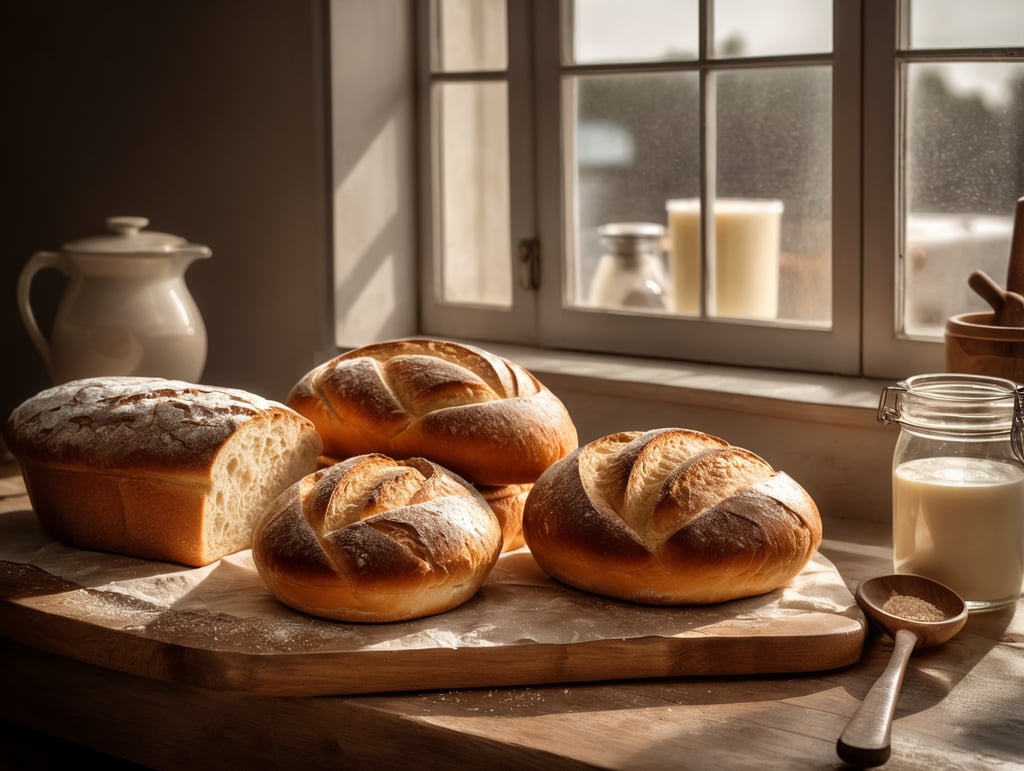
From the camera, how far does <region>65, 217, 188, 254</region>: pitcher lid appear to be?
1856mm

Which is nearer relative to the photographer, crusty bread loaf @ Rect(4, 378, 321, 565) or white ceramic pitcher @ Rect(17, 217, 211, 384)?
crusty bread loaf @ Rect(4, 378, 321, 565)

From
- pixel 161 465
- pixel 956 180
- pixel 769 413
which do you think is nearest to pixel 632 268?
pixel 769 413

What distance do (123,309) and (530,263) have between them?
2.33 ft

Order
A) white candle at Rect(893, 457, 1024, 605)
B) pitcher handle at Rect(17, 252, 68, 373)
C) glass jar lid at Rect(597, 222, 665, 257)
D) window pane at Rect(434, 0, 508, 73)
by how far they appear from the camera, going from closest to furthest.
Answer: white candle at Rect(893, 457, 1024, 605) → pitcher handle at Rect(17, 252, 68, 373) → glass jar lid at Rect(597, 222, 665, 257) → window pane at Rect(434, 0, 508, 73)

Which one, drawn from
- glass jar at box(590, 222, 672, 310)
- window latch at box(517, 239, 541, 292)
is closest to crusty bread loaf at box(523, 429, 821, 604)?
glass jar at box(590, 222, 672, 310)

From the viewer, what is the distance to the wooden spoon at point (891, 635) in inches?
37.1

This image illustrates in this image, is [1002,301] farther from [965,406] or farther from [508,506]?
[508,506]

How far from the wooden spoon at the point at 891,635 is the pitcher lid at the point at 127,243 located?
1.21m

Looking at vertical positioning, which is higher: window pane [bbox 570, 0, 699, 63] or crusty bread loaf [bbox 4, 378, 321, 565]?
window pane [bbox 570, 0, 699, 63]

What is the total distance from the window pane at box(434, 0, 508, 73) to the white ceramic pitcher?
2.02 feet

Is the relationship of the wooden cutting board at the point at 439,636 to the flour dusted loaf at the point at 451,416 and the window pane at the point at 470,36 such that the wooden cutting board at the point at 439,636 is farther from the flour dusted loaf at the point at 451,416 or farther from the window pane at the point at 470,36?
the window pane at the point at 470,36

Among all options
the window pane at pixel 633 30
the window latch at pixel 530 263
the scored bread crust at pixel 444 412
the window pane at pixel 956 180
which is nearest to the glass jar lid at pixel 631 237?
the window latch at pixel 530 263

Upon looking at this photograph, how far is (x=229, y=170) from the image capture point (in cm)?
219

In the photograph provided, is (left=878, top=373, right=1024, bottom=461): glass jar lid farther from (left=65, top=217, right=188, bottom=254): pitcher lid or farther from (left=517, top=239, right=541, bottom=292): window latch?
(left=65, top=217, right=188, bottom=254): pitcher lid
